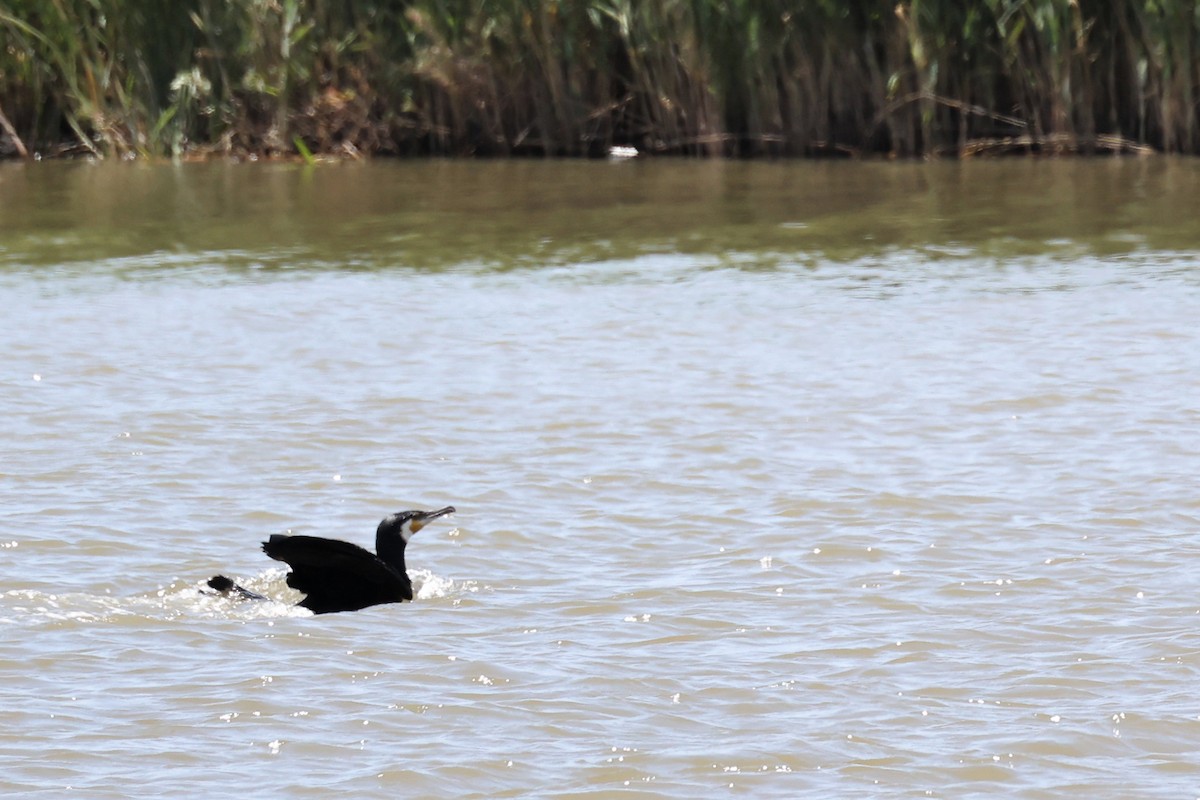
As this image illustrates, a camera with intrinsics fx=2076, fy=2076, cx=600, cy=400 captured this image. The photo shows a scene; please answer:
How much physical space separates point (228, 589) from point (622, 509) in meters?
1.35

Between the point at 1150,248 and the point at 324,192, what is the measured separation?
609cm

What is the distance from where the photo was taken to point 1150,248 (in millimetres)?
10578

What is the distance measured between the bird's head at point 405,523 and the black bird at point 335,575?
0.20 m

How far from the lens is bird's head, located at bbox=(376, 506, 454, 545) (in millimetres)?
5125

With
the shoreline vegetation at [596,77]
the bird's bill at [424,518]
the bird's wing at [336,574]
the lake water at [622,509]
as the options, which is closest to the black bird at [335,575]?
the bird's wing at [336,574]

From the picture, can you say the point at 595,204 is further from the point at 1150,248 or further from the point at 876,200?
the point at 1150,248

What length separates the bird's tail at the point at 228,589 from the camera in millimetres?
4695

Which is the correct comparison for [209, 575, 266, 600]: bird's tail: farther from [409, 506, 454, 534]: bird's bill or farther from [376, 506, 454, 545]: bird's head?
[409, 506, 454, 534]: bird's bill

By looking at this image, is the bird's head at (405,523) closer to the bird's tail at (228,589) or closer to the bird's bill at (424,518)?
the bird's bill at (424,518)

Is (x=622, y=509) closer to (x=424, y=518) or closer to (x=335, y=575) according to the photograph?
(x=424, y=518)

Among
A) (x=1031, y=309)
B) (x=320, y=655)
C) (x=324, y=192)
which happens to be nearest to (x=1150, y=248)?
(x=1031, y=309)

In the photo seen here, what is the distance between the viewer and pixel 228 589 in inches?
186

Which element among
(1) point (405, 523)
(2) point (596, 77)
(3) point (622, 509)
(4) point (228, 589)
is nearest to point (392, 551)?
(1) point (405, 523)

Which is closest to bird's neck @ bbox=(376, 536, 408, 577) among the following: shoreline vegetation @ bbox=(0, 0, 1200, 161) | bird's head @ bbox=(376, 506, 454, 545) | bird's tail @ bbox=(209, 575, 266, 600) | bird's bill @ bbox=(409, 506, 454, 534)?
bird's head @ bbox=(376, 506, 454, 545)
